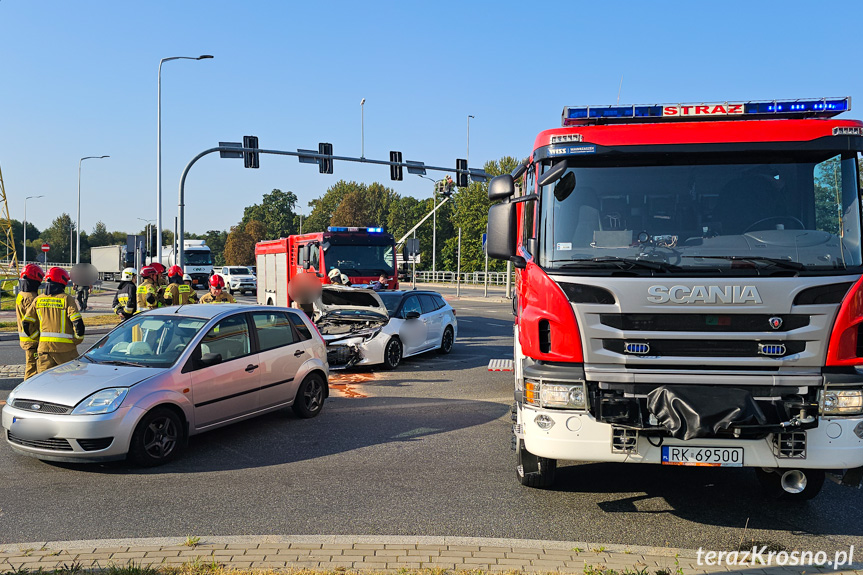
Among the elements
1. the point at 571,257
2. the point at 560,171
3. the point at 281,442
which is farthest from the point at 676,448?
the point at 281,442

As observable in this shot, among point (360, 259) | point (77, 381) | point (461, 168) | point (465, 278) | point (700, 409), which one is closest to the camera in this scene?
point (700, 409)

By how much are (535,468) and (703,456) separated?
141cm

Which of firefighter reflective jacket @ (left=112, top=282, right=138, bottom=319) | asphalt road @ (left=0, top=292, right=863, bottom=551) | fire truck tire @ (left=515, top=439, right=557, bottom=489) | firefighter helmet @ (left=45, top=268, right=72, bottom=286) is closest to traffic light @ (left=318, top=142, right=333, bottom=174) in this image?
firefighter reflective jacket @ (left=112, top=282, right=138, bottom=319)

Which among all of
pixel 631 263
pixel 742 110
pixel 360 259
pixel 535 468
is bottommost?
pixel 535 468

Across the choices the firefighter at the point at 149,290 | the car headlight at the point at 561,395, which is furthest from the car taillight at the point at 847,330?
the firefighter at the point at 149,290

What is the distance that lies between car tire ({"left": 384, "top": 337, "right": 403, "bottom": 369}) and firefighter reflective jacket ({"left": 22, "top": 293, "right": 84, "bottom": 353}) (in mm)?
5420

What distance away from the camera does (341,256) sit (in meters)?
20.8

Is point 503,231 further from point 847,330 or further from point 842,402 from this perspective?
point 842,402

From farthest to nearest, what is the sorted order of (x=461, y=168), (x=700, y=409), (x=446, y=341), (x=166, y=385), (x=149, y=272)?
(x=461, y=168), (x=446, y=341), (x=149, y=272), (x=166, y=385), (x=700, y=409)

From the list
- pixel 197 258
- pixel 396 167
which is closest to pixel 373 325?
pixel 396 167

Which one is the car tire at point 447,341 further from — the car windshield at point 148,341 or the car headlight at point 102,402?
the car headlight at point 102,402

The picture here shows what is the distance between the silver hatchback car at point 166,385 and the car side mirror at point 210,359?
10 millimetres

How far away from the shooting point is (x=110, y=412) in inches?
248

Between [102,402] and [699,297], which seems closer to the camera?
[699,297]
